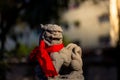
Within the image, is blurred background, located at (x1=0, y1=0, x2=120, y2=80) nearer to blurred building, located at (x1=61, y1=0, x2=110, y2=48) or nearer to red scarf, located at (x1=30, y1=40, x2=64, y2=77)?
blurred building, located at (x1=61, y1=0, x2=110, y2=48)

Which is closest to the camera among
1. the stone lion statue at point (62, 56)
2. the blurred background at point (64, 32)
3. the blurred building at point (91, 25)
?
the stone lion statue at point (62, 56)

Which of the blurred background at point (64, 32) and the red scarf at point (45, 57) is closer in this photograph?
the red scarf at point (45, 57)

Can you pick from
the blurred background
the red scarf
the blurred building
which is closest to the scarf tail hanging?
the red scarf

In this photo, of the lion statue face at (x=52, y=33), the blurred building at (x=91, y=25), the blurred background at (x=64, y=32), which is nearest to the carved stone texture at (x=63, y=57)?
the lion statue face at (x=52, y=33)

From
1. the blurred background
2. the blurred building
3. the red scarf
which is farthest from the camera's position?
the blurred building

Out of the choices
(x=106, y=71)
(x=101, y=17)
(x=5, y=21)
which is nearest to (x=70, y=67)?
(x=5, y=21)

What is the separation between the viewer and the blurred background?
19703 mm

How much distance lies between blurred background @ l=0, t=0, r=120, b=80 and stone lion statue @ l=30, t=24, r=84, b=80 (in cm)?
296

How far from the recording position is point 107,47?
41.0m

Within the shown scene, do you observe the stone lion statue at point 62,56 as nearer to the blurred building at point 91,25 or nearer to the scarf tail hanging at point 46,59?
the scarf tail hanging at point 46,59

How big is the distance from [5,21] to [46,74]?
11.3 m

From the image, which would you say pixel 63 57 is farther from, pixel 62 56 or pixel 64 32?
pixel 64 32

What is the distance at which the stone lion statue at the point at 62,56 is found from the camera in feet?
32.7

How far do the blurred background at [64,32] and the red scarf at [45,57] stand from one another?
10.4 feet
